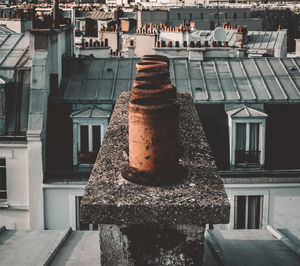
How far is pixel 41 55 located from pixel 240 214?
6482 mm

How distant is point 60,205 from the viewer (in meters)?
12.6

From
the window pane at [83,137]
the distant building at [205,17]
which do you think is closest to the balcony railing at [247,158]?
the window pane at [83,137]

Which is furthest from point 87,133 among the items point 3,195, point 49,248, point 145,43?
point 145,43

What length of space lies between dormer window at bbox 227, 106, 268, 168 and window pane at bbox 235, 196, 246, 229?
0.86 m

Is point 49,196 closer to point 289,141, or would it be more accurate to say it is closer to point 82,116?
point 82,116

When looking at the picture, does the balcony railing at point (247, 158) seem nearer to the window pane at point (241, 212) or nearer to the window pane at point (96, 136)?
the window pane at point (241, 212)

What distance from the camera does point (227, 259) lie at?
4.53m

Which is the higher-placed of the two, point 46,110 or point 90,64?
point 90,64

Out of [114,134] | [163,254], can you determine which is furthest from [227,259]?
[163,254]

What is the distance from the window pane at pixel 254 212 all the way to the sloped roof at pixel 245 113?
208cm

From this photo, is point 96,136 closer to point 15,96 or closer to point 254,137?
point 15,96

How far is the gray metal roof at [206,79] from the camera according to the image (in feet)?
43.7

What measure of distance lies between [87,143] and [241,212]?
431 centimetres

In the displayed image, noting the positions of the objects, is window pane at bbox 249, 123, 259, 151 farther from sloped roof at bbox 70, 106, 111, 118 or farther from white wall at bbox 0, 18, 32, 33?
white wall at bbox 0, 18, 32, 33
